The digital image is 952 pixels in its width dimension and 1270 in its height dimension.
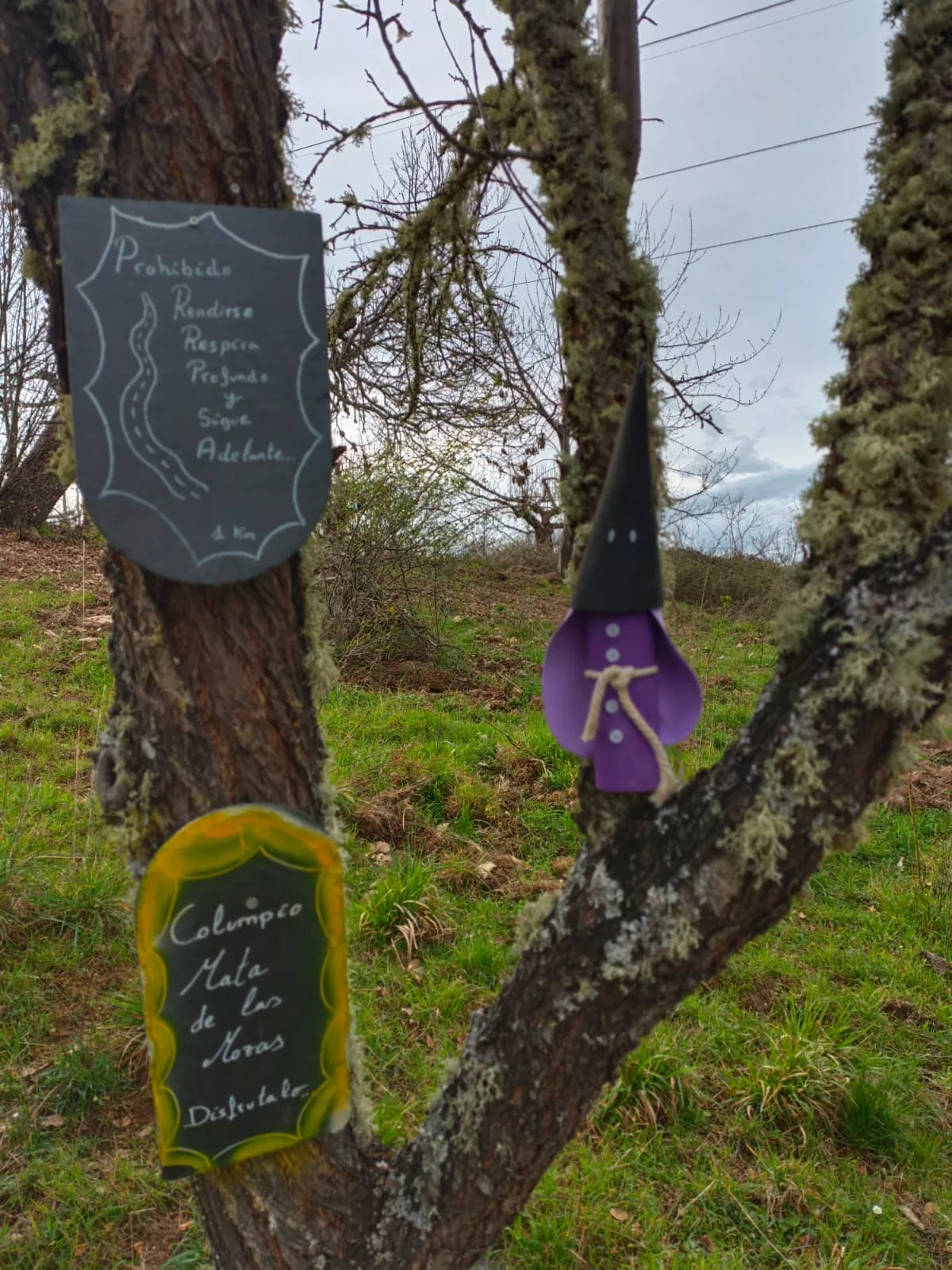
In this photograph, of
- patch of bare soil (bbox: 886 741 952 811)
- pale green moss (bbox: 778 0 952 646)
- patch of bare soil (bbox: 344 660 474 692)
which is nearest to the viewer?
pale green moss (bbox: 778 0 952 646)

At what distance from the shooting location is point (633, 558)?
117 centimetres

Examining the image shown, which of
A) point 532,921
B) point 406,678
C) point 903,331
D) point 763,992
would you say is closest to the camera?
point 903,331

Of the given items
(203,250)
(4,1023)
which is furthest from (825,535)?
(4,1023)

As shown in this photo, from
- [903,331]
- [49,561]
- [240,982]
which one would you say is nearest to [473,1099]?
[240,982]

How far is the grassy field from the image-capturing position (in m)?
2.01

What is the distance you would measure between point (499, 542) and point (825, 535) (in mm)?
9436

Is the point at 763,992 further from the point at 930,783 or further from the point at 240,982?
the point at 930,783

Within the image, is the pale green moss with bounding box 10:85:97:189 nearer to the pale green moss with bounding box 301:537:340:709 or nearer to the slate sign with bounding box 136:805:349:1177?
the pale green moss with bounding box 301:537:340:709

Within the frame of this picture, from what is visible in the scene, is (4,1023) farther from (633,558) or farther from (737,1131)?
(633,558)

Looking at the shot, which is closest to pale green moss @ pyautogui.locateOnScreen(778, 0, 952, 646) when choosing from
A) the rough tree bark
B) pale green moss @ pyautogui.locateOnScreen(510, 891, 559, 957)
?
the rough tree bark

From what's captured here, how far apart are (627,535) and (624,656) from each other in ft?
0.61

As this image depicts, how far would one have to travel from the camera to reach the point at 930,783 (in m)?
4.68

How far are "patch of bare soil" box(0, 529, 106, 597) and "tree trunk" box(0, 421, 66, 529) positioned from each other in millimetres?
166

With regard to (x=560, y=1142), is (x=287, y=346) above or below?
above
